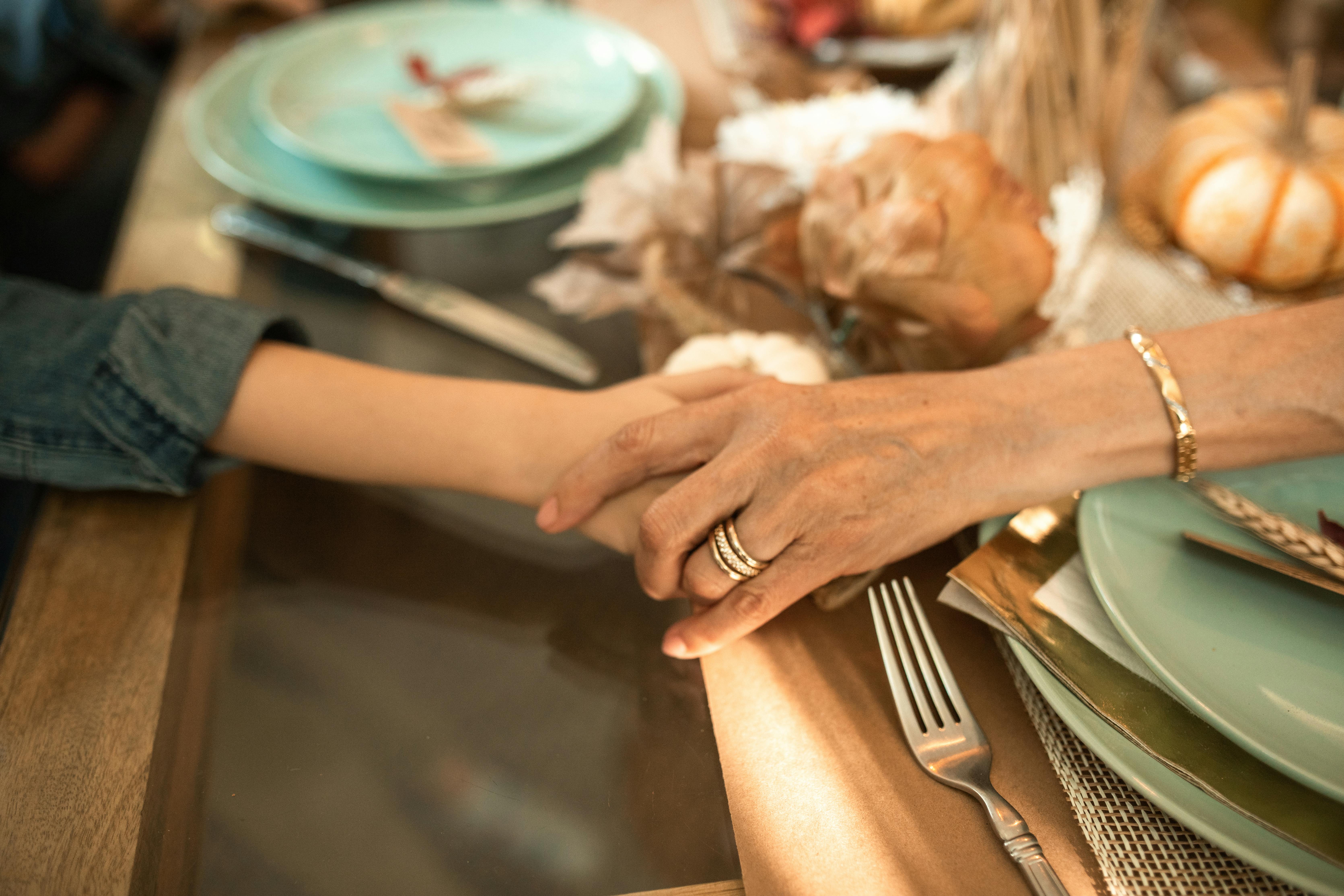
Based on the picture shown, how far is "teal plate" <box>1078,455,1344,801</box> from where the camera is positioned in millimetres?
345

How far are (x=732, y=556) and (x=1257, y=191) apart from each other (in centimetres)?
54

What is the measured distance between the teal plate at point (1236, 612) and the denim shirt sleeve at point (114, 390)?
1.83 ft

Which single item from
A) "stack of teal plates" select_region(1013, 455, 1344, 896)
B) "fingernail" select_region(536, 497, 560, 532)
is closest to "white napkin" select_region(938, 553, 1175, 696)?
"stack of teal plates" select_region(1013, 455, 1344, 896)

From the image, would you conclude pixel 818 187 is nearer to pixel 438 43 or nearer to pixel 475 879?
pixel 475 879

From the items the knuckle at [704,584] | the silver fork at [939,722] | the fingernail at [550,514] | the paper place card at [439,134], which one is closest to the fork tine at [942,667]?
the silver fork at [939,722]

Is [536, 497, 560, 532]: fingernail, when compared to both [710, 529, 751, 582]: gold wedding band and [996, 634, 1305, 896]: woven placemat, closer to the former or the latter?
[710, 529, 751, 582]: gold wedding band

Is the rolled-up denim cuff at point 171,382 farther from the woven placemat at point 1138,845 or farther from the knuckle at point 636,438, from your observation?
the woven placemat at point 1138,845

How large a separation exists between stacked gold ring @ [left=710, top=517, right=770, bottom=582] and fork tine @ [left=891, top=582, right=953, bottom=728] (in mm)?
83

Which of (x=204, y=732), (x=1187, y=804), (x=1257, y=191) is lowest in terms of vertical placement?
(x=204, y=732)

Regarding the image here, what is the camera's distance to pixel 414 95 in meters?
0.88

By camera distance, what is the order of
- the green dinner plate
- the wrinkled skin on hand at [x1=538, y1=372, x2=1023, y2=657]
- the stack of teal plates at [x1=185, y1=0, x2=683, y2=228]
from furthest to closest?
1. the stack of teal plates at [x1=185, y1=0, x2=683, y2=228]
2. the wrinkled skin on hand at [x1=538, y1=372, x2=1023, y2=657]
3. the green dinner plate

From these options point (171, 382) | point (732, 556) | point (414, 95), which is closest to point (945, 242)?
point (732, 556)

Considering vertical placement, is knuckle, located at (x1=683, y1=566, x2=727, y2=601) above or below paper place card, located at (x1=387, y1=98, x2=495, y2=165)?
below

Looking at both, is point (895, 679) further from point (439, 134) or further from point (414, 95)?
point (414, 95)
